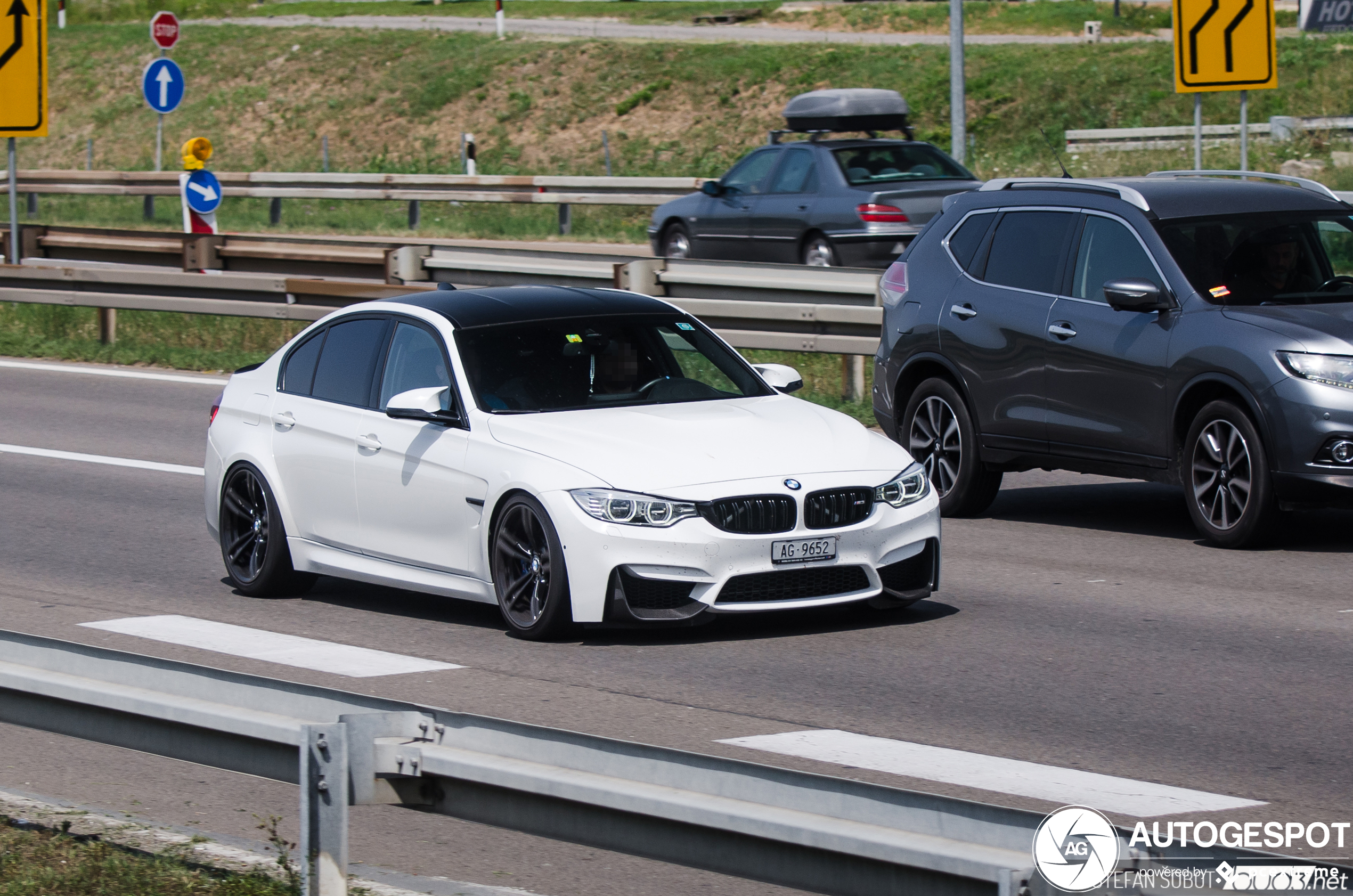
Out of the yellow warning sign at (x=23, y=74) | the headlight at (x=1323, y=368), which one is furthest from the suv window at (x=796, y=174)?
the headlight at (x=1323, y=368)

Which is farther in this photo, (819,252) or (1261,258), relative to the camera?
(819,252)

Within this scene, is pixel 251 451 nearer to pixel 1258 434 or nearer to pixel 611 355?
pixel 611 355

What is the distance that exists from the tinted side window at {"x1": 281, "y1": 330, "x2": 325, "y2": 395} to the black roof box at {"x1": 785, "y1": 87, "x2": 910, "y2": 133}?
1488cm

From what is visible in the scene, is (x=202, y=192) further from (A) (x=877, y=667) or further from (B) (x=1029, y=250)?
Result: (A) (x=877, y=667)

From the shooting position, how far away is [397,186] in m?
38.3

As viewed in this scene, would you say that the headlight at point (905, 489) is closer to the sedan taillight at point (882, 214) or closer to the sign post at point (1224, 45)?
the sign post at point (1224, 45)

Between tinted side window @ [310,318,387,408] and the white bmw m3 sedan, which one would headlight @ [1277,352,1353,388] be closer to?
the white bmw m3 sedan

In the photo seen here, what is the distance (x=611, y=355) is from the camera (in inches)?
377

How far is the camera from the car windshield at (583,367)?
9.33 metres

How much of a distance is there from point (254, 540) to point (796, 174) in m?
13.0

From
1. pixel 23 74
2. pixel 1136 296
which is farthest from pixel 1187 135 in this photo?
pixel 1136 296

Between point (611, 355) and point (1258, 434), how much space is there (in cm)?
319

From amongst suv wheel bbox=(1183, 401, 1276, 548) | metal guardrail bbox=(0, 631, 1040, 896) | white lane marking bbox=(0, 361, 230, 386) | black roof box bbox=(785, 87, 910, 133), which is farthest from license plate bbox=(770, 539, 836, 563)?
black roof box bbox=(785, 87, 910, 133)

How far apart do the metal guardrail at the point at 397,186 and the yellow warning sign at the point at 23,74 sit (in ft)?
41.9
